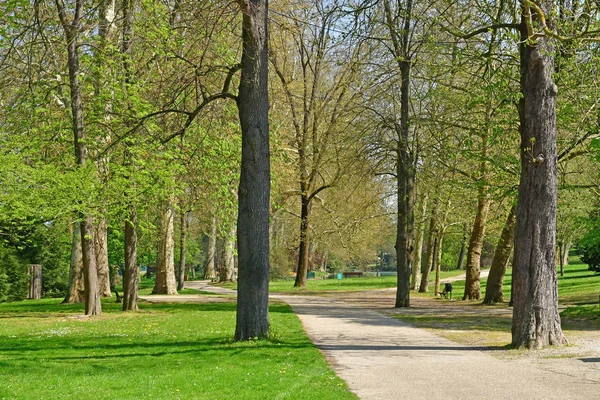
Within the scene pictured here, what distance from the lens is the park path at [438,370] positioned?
861 cm

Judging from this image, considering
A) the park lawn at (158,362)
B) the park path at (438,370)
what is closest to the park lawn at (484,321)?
the park path at (438,370)

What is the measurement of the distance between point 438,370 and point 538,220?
13.0 feet

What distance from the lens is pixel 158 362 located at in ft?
38.2

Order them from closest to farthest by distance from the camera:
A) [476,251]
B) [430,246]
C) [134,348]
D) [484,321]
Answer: [134,348] → [484,321] → [476,251] → [430,246]

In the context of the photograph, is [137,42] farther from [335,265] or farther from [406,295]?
[335,265]

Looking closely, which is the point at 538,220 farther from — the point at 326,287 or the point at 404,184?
the point at 326,287

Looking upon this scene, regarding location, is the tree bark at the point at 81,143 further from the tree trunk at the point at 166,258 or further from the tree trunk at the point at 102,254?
the tree trunk at the point at 166,258

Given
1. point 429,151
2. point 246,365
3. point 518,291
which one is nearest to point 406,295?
point 429,151

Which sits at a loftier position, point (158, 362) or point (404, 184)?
point (404, 184)

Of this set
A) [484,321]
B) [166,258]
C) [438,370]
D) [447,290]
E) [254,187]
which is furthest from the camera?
[166,258]

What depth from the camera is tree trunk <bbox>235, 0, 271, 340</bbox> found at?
13.3 m

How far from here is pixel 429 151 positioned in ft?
76.0

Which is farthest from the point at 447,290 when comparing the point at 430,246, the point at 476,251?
the point at 430,246

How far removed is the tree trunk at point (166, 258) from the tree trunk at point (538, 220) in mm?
19756
